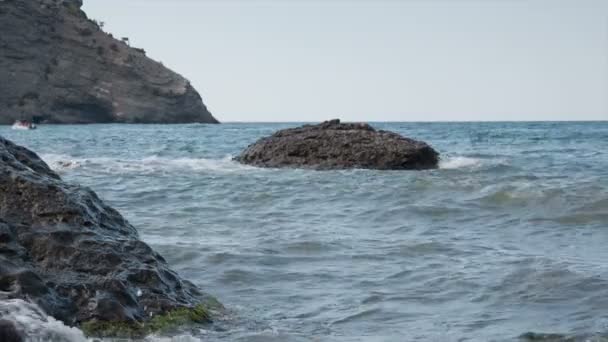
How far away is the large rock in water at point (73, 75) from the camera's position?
8550 cm

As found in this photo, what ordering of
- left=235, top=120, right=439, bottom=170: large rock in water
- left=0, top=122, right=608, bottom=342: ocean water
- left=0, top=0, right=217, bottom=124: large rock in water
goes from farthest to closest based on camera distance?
left=0, top=0, right=217, bottom=124: large rock in water → left=235, top=120, right=439, bottom=170: large rock in water → left=0, top=122, right=608, bottom=342: ocean water

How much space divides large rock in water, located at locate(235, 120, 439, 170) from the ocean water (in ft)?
6.16

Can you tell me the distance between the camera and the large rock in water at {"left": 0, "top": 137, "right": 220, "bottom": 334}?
4.76m

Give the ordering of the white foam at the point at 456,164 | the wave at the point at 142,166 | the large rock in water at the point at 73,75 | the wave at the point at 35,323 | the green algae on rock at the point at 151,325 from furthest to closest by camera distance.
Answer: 1. the large rock in water at the point at 73,75
2. the wave at the point at 142,166
3. the white foam at the point at 456,164
4. the green algae on rock at the point at 151,325
5. the wave at the point at 35,323

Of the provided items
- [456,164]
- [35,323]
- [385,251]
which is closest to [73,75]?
[456,164]

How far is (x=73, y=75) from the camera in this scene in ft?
292

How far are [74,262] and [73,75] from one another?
88.0 m

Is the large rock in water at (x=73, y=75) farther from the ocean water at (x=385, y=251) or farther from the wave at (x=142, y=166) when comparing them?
the ocean water at (x=385, y=251)

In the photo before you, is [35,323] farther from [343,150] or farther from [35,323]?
[343,150]

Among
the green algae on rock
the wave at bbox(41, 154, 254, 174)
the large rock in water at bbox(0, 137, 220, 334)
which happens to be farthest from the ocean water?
the wave at bbox(41, 154, 254, 174)

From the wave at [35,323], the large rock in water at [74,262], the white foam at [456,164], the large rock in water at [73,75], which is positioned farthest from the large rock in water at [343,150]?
the large rock in water at [73,75]

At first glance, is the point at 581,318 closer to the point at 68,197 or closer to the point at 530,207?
the point at 68,197

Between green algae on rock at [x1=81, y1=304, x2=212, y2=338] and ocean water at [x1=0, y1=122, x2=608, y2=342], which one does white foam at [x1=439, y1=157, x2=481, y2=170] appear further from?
green algae on rock at [x1=81, y1=304, x2=212, y2=338]

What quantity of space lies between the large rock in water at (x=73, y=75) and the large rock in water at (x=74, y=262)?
81.4m
